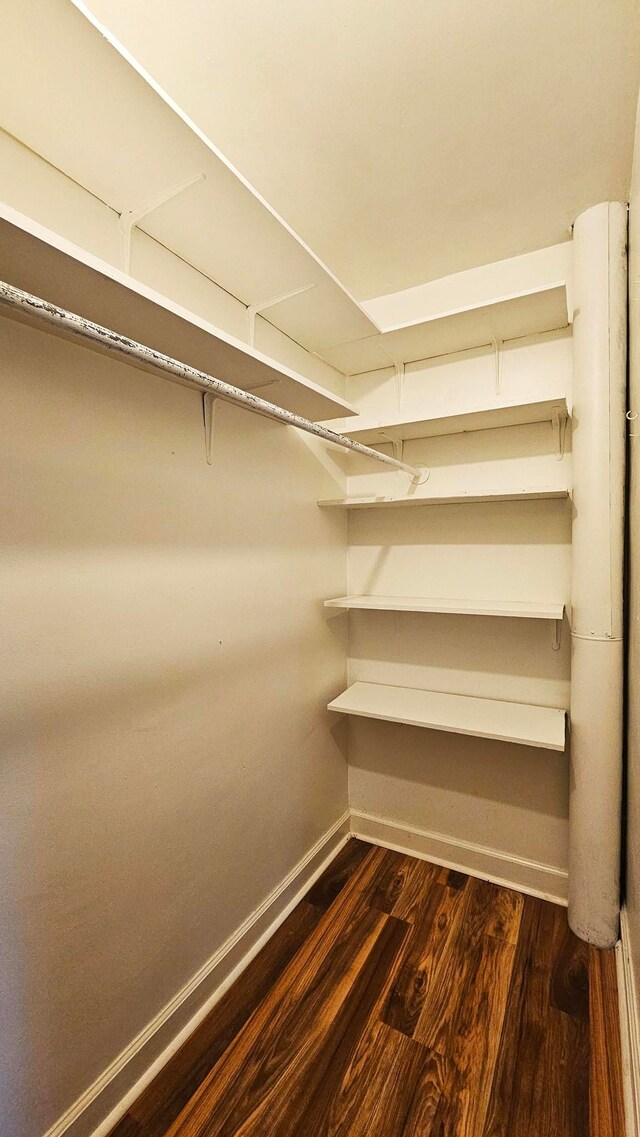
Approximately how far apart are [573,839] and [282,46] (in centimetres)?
238

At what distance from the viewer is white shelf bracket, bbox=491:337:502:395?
1.80 m

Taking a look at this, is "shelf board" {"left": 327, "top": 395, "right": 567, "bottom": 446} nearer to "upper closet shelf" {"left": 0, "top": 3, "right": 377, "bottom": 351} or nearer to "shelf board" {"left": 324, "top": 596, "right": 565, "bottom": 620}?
"upper closet shelf" {"left": 0, "top": 3, "right": 377, "bottom": 351}

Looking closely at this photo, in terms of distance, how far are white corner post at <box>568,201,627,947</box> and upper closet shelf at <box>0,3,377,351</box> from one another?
80cm

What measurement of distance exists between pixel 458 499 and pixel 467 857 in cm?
151

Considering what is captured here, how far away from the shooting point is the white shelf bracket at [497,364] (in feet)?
5.90

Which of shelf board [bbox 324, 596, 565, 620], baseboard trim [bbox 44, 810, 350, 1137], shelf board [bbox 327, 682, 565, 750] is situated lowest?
baseboard trim [bbox 44, 810, 350, 1137]

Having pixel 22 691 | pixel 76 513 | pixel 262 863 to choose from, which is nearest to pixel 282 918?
pixel 262 863

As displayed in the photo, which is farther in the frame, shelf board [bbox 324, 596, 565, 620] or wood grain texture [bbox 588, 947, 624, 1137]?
shelf board [bbox 324, 596, 565, 620]

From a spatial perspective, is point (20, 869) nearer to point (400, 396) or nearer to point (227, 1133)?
point (227, 1133)

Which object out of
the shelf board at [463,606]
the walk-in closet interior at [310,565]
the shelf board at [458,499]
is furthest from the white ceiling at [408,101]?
the shelf board at [463,606]

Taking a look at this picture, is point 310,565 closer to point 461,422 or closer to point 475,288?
point 461,422

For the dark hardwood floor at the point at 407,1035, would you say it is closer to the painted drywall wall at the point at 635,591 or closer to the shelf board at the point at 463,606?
the painted drywall wall at the point at 635,591

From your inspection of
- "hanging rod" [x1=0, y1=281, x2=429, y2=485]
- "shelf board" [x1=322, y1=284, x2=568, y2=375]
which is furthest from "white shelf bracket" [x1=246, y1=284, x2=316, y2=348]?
"hanging rod" [x1=0, y1=281, x2=429, y2=485]

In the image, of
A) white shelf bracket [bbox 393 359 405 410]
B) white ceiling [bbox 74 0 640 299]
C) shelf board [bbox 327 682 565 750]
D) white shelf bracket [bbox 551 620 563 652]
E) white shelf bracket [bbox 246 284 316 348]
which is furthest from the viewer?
white shelf bracket [bbox 393 359 405 410]
